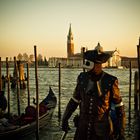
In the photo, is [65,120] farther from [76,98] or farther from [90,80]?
[90,80]

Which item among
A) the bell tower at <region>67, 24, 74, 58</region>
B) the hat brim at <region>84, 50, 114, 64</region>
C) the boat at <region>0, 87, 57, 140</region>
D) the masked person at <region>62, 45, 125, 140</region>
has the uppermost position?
the bell tower at <region>67, 24, 74, 58</region>

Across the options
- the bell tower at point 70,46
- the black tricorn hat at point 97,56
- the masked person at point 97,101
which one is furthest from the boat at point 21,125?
the bell tower at point 70,46

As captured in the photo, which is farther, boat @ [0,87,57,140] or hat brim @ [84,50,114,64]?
boat @ [0,87,57,140]

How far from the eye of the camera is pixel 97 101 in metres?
3.22

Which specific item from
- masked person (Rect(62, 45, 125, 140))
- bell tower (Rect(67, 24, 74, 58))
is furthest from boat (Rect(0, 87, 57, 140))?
bell tower (Rect(67, 24, 74, 58))

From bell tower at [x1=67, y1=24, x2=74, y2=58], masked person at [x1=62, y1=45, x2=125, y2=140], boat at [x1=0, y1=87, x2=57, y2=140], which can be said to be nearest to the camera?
masked person at [x1=62, y1=45, x2=125, y2=140]

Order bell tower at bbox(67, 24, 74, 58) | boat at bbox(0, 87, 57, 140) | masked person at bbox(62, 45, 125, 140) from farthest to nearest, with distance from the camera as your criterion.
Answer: bell tower at bbox(67, 24, 74, 58) → boat at bbox(0, 87, 57, 140) → masked person at bbox(62, 45, 125, 140)

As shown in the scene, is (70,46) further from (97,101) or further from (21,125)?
(97,101)

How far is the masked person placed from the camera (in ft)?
10.5

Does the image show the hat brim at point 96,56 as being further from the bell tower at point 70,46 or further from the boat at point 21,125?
the bell tower at point 70,46

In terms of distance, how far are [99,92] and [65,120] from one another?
0.51 metres

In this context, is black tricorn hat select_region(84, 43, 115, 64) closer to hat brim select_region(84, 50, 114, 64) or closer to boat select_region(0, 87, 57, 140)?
hat brim select_region(84, 50, 114, 64)

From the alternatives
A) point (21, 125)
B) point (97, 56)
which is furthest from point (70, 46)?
point (97, 56)

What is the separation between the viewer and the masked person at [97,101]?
3188 mm
